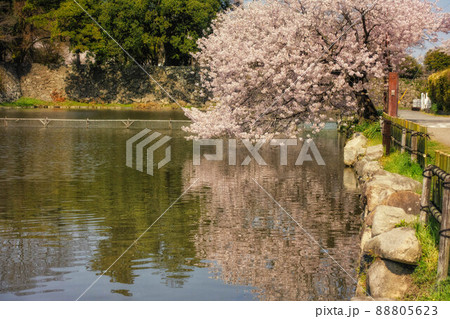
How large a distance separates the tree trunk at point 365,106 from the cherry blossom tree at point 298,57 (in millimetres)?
899

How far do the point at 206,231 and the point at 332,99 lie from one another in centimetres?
1307

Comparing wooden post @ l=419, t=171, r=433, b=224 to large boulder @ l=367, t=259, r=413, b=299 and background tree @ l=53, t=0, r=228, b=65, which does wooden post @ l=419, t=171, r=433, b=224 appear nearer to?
large boulder @ l=367, t=259, r=413, b=299

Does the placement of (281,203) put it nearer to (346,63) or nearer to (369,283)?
(346,63)

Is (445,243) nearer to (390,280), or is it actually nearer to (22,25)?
(390,280)

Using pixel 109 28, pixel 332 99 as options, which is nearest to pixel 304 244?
pixel 332 99

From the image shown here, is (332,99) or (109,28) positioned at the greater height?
(109,28)

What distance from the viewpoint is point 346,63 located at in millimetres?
25078

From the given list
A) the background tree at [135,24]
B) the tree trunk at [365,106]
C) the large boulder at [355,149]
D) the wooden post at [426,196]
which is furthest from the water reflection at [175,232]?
the background tree at [135,24]

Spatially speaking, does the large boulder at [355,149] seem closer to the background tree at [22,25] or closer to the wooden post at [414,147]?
the wooden post at [414,147]

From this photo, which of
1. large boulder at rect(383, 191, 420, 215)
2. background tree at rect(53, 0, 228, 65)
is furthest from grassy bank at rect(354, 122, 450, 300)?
background tree at rect(53, 0, 228, 65)

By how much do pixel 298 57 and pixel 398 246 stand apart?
15255 millimetres

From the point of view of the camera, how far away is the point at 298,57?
24.4 meters

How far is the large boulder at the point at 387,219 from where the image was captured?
38.1 ft

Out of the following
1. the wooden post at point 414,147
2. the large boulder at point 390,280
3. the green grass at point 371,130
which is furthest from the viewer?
the green grass at point 371,130
